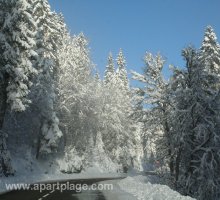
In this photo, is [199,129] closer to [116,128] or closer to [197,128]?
[197,128]

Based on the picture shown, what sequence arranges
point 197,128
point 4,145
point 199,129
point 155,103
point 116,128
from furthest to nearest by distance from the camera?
point 116,128
point 155,103
point 4,145
point 197,128
point 199,129

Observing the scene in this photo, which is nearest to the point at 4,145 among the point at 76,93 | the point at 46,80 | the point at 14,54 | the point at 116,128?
the point at 14,54

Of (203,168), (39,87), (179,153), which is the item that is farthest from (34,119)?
(203,168)

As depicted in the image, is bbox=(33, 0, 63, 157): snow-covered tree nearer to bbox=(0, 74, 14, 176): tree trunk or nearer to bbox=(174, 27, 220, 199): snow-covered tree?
bbox=(0, 74, 14, 176): tree trunk

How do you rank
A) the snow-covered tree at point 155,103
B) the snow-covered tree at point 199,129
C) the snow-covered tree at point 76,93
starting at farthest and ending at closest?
the snow-covered tree at point 76,93, the snow-covered tree at point 155,103, the snow-covered tree at point 199,129

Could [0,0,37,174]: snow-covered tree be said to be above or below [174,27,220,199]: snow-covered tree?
above

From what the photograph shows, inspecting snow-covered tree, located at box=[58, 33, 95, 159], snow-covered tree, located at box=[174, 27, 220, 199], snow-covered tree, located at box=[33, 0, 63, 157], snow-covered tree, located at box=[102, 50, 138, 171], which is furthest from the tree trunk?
snow-covered tree, located at box=[102, 50, 138, 171]

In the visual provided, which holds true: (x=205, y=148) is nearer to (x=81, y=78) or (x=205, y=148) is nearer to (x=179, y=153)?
(x=179, y=153)

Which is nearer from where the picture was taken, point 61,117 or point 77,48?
point 61,117

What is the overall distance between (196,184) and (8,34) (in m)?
18.5

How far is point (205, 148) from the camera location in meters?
28.5

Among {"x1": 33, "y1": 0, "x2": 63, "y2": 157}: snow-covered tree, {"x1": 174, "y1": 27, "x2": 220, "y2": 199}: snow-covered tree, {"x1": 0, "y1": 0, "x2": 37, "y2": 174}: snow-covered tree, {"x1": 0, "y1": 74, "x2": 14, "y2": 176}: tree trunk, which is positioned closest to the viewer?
{"x1": 174, "y1": 27, "x2": 220, "y2": 199}: snow-covered tree

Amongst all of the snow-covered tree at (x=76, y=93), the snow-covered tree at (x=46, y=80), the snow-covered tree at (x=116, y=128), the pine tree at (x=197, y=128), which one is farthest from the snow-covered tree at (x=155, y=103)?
the snow-covered tree at (x=116, y=128)

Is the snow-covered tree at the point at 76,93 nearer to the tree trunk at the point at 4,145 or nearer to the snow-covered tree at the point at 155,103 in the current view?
the snow-covered tree at the point at 155,103
